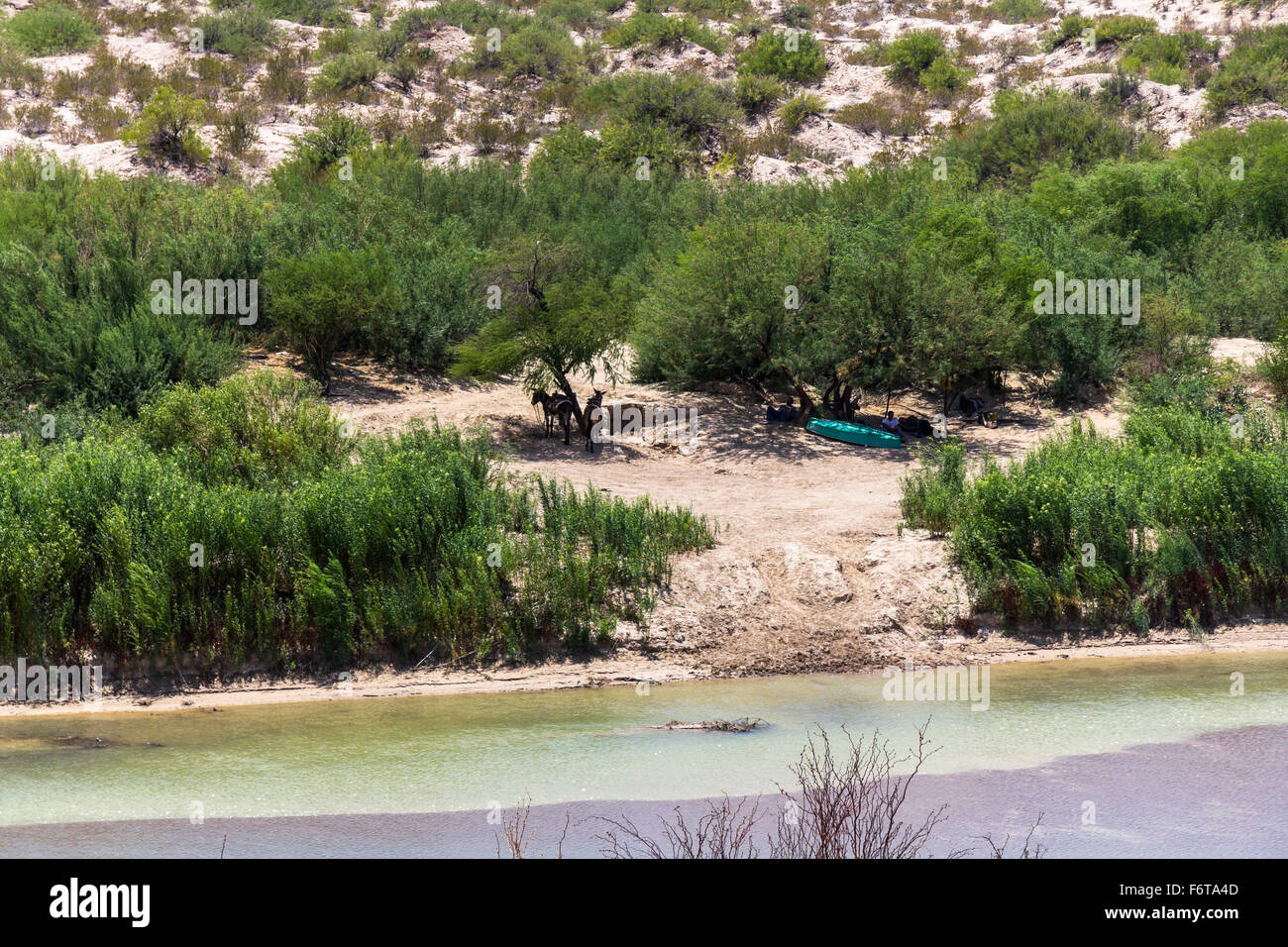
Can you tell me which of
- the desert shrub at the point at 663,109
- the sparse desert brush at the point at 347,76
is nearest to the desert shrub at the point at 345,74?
the sparse desert brush at the point at 347,76

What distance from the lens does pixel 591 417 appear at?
20.2m

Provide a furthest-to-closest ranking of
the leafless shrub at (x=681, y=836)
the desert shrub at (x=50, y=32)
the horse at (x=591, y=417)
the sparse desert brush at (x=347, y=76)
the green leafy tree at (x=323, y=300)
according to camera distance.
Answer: the desert shrub at (x=50, y=32)
the sparse desert brush at (x=347, y=76)
the green leafy tree at (x=323, y=300)
the horse at (x=591, y=417)
the leafless shrub at (x=681, y=836)

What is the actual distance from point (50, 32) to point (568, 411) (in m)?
33.6

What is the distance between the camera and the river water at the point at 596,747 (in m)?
9.05

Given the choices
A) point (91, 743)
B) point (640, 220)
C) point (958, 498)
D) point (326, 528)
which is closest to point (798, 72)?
point (640, 220)

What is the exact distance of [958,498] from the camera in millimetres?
15273

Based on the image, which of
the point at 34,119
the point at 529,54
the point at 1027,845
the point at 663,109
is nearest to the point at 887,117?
the point at 663,109

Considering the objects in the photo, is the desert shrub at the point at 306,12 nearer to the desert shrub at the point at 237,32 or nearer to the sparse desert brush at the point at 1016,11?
the desert shrub at the point at 237,32

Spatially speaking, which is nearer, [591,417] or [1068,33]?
Answer: [591,417]

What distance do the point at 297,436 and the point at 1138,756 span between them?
34.0ft

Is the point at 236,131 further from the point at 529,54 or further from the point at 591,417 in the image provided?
the point at 591,417

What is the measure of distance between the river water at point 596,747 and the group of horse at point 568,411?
26.6 feet

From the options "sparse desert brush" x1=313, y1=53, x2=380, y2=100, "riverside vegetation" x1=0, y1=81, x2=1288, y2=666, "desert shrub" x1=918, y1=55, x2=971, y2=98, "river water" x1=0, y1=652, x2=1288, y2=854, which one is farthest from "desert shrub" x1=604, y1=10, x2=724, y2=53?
"river water" x1=0, y1=652, x2=1288, y2=854

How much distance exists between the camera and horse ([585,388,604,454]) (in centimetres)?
2000
